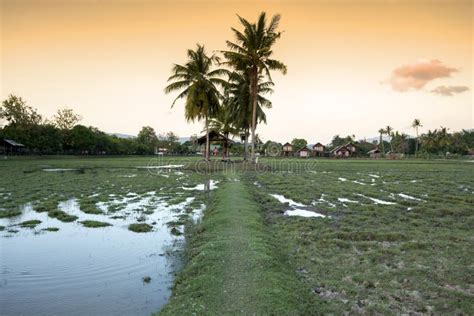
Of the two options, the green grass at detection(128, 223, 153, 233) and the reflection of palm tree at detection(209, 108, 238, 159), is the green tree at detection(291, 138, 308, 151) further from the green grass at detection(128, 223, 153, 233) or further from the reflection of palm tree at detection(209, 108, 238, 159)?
the green grass at detection(128, 223, 153, 233)

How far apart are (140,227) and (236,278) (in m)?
4.70

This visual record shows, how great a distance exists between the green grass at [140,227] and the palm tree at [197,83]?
2253 centimetres

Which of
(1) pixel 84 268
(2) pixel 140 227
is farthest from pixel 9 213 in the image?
(1) pixel 84 268

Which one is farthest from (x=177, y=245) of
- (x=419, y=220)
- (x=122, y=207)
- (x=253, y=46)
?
(x=253, y=46)

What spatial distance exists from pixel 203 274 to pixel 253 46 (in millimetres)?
26585

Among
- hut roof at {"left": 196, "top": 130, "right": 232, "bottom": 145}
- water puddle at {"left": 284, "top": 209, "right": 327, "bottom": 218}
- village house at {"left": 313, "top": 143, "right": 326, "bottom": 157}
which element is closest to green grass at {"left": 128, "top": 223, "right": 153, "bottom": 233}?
water puddle at {"left": 284, "top": 209, "right": 327, "bottom": 218}

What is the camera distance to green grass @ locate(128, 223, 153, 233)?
8.80m

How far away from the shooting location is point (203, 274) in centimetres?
538

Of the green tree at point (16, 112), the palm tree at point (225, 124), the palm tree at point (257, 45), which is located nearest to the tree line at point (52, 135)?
the green tree at point (16, 112)

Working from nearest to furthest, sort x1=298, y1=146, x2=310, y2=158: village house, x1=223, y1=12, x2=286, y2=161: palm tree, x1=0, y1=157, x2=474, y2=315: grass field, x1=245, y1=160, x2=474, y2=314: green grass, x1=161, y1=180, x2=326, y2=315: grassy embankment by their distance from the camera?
x1=161, y1=180, x2=326, y2=315: grassy embankment
x1=0, y1=157, x2=474, y2=315: grass field
x1=245, y1=160, x2=474, y2=314: green grass
x1=223, y1=12, x2=286, y2=161: palm tree
x1=298, y1=146, x2=310, y2=158: village house

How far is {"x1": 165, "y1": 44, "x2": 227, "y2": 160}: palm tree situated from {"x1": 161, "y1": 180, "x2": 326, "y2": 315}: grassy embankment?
950 inches

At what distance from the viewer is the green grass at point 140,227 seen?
8795 millimetres

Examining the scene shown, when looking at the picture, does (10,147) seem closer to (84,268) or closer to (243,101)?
(243,101)

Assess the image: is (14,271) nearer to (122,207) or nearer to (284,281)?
(284,281)
